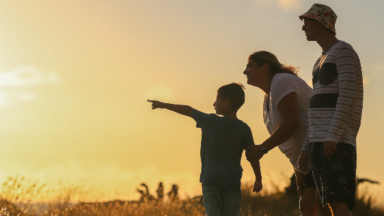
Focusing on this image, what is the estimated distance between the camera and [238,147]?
4637 millimetres

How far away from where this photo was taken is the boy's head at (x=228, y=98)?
470 cm

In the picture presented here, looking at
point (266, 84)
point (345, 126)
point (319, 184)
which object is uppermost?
point (266, 84)

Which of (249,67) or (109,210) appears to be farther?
(109,210)

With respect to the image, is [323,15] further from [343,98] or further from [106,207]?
[106,207]

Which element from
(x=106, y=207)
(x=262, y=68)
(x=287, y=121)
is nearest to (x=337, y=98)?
(x=287, y=121)

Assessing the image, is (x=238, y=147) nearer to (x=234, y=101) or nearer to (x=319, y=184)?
(x=234, y=101)

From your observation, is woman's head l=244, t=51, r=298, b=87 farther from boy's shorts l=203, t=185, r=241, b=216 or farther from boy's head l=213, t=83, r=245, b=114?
boy's shorts l=203, t=185, r=241, b=216

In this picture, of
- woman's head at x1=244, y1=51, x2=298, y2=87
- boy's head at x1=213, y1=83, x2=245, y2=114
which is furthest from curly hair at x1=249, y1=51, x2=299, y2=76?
boy's head at x1=213, y1=83, x2=245, y2=114

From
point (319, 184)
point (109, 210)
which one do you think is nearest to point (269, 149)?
point (319, 184)

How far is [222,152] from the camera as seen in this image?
4.56m

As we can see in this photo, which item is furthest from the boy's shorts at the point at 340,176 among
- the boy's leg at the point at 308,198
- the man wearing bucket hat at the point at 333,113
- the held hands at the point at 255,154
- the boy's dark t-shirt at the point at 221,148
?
the boy's dark t-shirt at the point at 221,148

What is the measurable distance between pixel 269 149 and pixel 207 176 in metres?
0.64

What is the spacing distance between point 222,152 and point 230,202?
0.47m

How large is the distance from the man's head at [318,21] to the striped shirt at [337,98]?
0.63 feet
